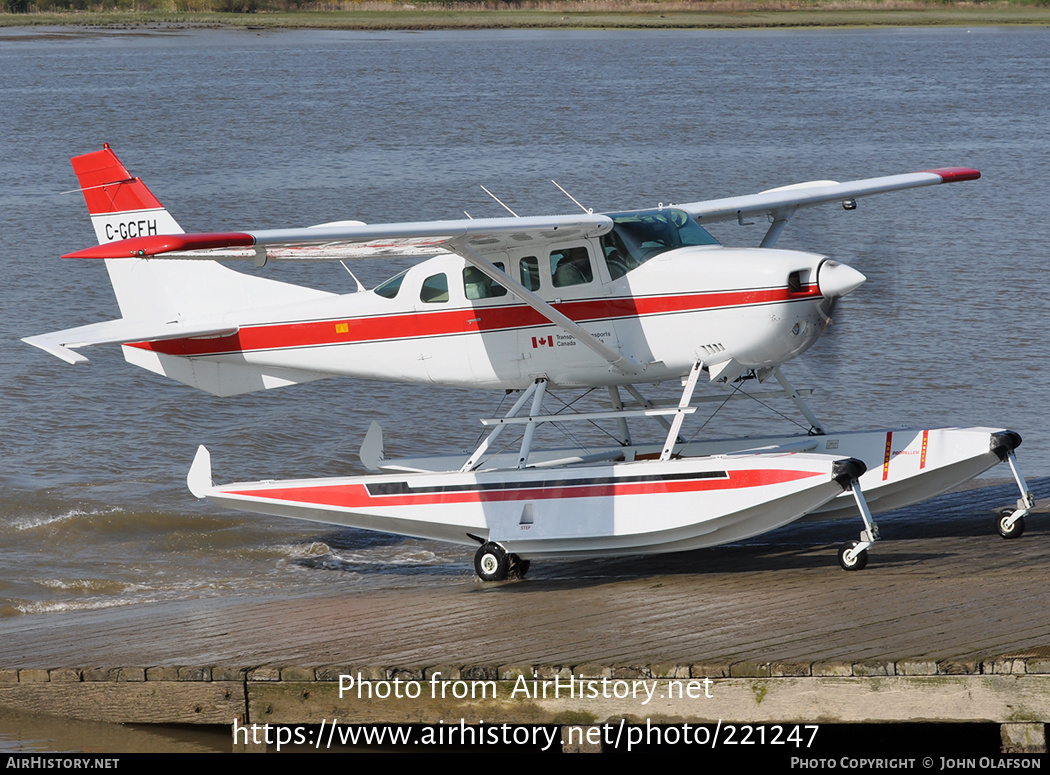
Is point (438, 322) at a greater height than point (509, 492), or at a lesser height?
greater

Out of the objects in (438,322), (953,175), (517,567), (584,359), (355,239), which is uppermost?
(953,175)

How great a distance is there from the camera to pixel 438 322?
941cm

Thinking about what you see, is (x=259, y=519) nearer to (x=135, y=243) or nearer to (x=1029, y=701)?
(x=135, y=243)

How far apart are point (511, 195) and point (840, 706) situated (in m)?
18.9

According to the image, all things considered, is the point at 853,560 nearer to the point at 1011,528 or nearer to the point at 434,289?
the point at 1011,528

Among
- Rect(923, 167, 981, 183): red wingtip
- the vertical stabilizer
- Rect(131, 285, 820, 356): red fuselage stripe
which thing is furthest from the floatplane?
Rect(923, 167, 981, 183): red wingtip

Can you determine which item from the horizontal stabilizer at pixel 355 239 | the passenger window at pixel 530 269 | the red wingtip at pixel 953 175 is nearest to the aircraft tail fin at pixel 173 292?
the passenger window at pixel 530 269

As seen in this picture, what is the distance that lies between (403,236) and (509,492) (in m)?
1.98

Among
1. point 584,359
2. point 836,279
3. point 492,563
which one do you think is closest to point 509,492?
point 492,563

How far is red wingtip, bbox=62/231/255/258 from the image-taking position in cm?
673

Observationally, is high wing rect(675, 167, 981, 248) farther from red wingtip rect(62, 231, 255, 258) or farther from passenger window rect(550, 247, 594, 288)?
red wingtip rect(62, 231, 255, 258)

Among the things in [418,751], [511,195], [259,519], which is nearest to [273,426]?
[259,519]

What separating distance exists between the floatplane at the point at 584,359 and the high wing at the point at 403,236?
0.02 m

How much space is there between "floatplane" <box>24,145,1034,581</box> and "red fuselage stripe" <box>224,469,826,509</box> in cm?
1
